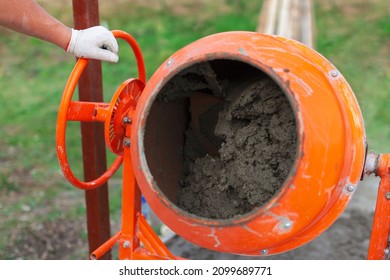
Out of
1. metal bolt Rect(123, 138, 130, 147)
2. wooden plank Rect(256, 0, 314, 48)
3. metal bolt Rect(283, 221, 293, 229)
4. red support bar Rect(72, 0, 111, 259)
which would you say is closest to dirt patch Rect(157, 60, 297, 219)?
metal bolt Rect(283, 221, 293, 229)

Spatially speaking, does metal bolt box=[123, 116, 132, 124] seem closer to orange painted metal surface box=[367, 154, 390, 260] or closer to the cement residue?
the cement residue

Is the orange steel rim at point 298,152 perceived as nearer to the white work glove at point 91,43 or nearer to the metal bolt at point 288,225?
the metal bolt at point 288,225

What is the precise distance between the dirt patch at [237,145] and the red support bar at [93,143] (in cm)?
64

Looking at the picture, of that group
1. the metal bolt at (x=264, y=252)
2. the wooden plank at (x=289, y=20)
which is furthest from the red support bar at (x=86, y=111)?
the wooden plank at (x=289, y=20)

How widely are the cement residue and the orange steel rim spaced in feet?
0.36

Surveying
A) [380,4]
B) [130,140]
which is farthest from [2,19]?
[380,4]

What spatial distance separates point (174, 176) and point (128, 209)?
0.25 metres

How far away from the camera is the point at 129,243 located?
2066mm

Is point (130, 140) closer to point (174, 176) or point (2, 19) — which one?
point (174, 176)

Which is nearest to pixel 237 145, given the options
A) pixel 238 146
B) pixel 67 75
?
pixel 238 146

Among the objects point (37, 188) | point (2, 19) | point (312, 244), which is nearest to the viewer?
point (2, 19)

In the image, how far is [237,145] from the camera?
1.80m

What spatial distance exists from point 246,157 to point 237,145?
53mm

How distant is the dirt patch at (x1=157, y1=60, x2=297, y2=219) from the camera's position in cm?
173
